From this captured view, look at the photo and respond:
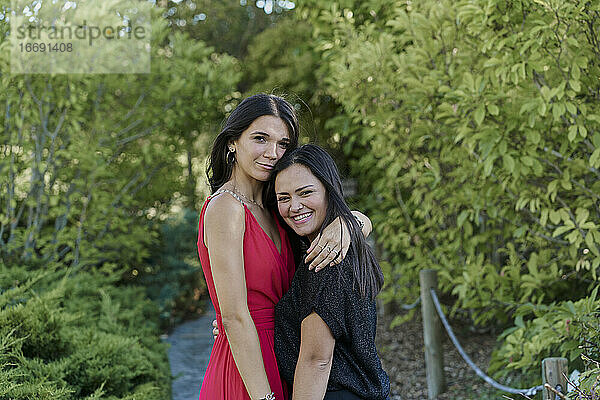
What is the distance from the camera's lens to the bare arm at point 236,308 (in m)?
1.90

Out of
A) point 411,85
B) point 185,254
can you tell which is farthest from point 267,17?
point 411,85

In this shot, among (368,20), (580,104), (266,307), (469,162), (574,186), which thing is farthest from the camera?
(368,20)

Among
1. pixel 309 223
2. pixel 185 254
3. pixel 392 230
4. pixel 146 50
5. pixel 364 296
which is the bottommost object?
pixel 185 254

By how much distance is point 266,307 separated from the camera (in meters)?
2.09

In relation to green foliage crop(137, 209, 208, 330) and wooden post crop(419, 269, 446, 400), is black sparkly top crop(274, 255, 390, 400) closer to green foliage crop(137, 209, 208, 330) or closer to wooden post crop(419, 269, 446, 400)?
wooden post crop(419, 269, 446, 400)

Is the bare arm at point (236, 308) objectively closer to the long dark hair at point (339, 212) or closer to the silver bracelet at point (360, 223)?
the long dark hair at point (339, 212)

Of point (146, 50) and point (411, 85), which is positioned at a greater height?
point (146, 50)

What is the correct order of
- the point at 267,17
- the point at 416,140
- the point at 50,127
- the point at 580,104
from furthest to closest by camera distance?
the point at 267,17 → the point at 50,127 → the point at 416,140 → the point at 580,104

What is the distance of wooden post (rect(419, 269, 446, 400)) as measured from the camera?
446 cm

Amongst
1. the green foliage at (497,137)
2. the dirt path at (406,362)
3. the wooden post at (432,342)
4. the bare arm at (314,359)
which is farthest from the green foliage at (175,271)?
the bare arm at (314,359)

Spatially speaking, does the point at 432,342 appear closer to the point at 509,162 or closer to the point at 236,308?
the point at 509,162

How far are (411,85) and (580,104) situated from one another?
1233 millimetres

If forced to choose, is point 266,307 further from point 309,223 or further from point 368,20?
point 368,20

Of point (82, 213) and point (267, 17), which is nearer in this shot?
point (82, 213)
